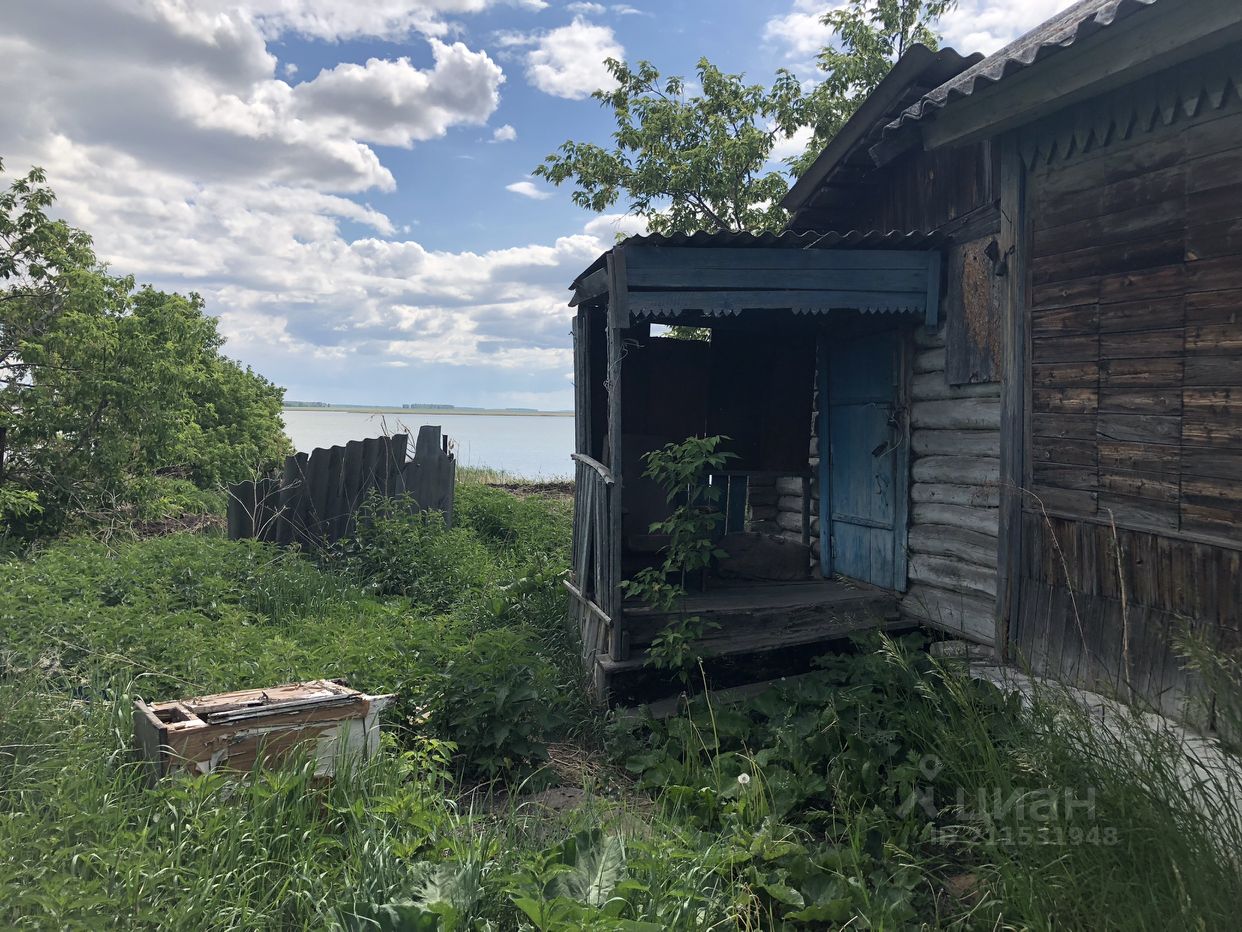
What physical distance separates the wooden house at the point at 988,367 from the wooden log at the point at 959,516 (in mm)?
23

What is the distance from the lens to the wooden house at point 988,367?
423cm

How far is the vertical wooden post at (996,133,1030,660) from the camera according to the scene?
17.7ft

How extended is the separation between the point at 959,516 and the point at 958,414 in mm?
765

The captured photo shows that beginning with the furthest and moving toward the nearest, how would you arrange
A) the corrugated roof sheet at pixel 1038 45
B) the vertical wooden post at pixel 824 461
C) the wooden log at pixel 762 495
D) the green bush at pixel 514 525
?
1. the green bush at pixel 514 525
2. the wooden log at pixel 762 495
3. the vertical wooden post at pixel 824 461
4. the corrugated roof sheet at pixel 1038 45

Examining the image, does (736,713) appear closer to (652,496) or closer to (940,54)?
(652,496)

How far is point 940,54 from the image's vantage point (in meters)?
6.96

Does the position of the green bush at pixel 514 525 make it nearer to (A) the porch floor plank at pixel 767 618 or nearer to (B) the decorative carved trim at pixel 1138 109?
(A) the porch floor plank at pixel 767 618

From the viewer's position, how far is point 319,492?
32.2 feet

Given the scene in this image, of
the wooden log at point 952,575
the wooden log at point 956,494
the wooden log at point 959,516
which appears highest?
the wooden log at point 956,494

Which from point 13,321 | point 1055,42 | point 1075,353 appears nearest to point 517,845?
point 1075,353

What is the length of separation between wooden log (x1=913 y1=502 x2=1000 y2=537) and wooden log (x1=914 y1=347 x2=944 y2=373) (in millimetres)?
1071

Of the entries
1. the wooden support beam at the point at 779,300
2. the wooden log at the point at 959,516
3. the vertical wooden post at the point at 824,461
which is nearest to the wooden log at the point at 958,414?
the wooden log at the point at 959,516

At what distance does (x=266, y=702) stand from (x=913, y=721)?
11.1 ft

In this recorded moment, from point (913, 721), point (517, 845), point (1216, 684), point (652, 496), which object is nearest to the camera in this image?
point (1216, 684)
